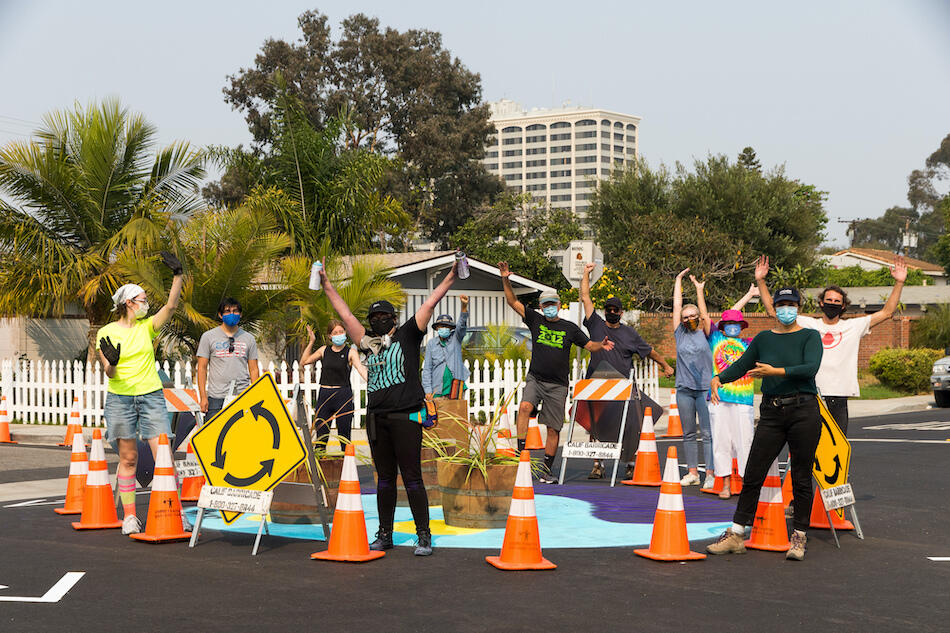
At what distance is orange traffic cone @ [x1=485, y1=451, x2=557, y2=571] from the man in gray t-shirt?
160 inches

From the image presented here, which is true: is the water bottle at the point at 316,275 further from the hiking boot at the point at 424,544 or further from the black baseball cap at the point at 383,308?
the hiking boot at the point at 424,544

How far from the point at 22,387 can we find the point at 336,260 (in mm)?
6361

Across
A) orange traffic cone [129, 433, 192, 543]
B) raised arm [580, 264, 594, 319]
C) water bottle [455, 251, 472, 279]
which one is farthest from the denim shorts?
raised arm [580, 264, 594, 319]

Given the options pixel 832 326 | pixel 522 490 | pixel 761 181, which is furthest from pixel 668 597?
pixel 761 181

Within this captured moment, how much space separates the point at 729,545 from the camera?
7992mm

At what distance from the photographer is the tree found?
146ft

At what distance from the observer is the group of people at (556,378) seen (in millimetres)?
7906

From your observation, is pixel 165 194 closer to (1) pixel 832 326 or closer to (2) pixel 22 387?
(2) pixel 22 387

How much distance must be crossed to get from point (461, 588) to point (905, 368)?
83.7 ft

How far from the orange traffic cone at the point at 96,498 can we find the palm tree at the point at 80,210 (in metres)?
11.2

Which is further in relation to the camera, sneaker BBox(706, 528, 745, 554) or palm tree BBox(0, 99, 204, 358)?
palm tree BBox(0, 99, 204, 358)

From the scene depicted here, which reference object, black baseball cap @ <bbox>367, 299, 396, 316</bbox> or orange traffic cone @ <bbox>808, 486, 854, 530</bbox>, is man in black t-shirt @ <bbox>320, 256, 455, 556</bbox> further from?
orange traffic cone @ <bbox>808, 486, 854, 530</bbox>

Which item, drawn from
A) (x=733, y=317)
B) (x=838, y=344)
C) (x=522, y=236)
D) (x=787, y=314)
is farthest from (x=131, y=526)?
(x=522, y=236)

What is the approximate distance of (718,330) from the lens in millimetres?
11125
